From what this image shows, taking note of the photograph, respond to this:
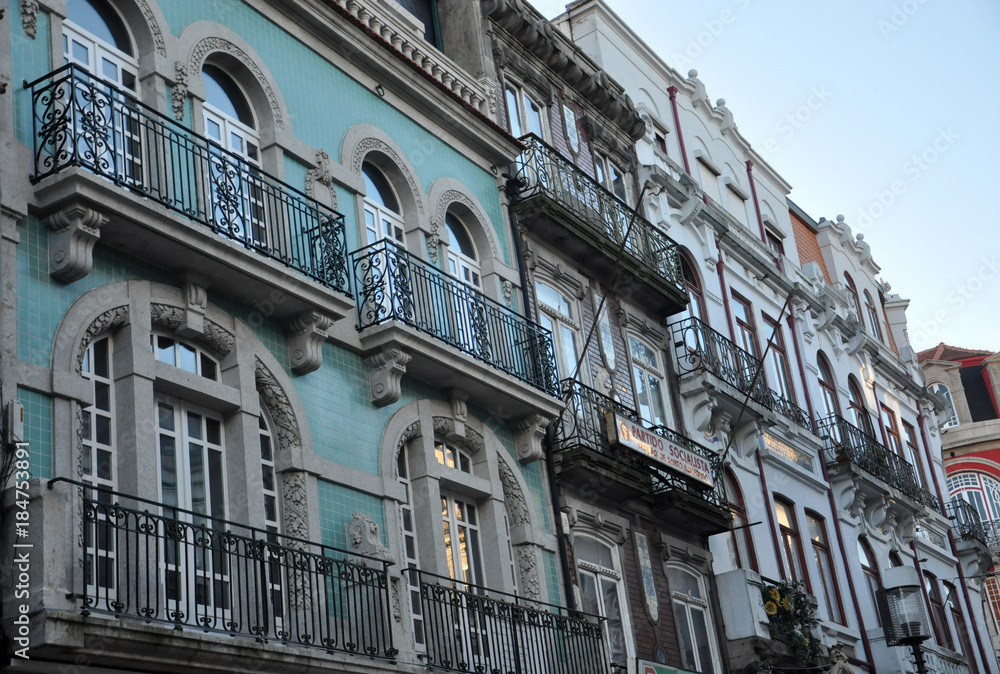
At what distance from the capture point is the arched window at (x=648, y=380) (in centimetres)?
2195

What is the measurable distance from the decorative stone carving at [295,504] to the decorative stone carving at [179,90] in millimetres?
3726

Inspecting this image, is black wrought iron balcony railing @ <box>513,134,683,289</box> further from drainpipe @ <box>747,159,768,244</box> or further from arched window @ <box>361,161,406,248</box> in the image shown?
drainpipe @ <box>747,159,768,244</box>

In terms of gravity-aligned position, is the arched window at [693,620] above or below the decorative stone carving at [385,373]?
below

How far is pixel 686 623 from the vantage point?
67.3ft

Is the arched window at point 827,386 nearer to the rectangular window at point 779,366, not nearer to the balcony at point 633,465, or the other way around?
the rectangular window at point 779,366

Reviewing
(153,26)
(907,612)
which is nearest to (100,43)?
(153,26)

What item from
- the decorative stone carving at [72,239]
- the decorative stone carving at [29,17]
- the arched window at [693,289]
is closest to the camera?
the decorative stone carving at [72,239]

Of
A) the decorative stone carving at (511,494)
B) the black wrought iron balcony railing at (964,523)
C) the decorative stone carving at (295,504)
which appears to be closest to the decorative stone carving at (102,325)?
the decorative stone carving at (295,504)

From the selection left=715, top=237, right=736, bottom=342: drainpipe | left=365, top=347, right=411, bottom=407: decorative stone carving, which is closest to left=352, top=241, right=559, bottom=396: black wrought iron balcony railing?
left=365, top=347, right=411, bottom=407: decorative stone carving

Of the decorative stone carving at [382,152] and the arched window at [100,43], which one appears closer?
the arched window at [100,43]

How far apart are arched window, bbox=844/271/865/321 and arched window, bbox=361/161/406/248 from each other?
21.7 metres

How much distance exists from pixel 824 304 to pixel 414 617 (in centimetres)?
1963

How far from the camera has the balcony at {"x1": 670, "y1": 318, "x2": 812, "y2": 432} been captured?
23484mm

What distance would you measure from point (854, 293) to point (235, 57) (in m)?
25.6
